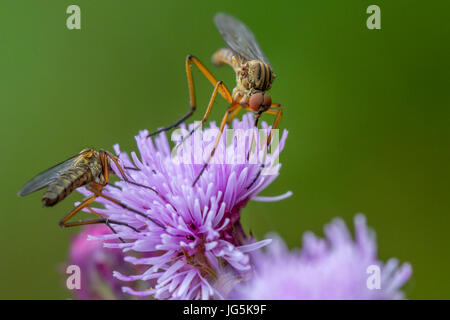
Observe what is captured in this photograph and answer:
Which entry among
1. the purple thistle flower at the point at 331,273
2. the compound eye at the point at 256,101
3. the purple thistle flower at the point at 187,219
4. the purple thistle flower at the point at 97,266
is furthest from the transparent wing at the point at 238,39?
the purple thistle flower at the point at 97,266

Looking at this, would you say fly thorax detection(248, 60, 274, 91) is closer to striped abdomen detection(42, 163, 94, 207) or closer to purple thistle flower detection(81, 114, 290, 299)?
purple thistle flower detection(81, 114, 290, 299)

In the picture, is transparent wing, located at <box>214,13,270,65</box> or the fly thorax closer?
the fly thorax

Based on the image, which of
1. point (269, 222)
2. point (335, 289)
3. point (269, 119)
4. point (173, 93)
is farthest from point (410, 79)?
point (335, 289)

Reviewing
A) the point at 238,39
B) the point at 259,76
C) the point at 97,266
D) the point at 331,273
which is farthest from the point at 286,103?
the point at 331,273

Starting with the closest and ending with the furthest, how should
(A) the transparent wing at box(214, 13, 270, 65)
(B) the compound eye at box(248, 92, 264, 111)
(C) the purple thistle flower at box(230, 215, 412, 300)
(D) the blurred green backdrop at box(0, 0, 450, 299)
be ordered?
(C) the purple thistle flower at box(230, 215, 412, 300) → (B) the compound eye at box(248, 92, 264, 111) → (A) the transparent wing at box(214, 13, 270, 65) → (D) the blurred green backdrop at box(0, 0, 450, 299)

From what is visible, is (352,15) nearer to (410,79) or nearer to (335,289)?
(410,79)

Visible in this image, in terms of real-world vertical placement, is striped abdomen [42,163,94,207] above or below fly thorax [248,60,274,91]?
below

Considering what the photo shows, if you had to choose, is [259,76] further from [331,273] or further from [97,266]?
[97,266]

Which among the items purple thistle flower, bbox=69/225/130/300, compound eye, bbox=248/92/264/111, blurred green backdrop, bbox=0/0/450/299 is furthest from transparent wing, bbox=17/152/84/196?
blurred green backdrop, bbox=0/0/450/299
